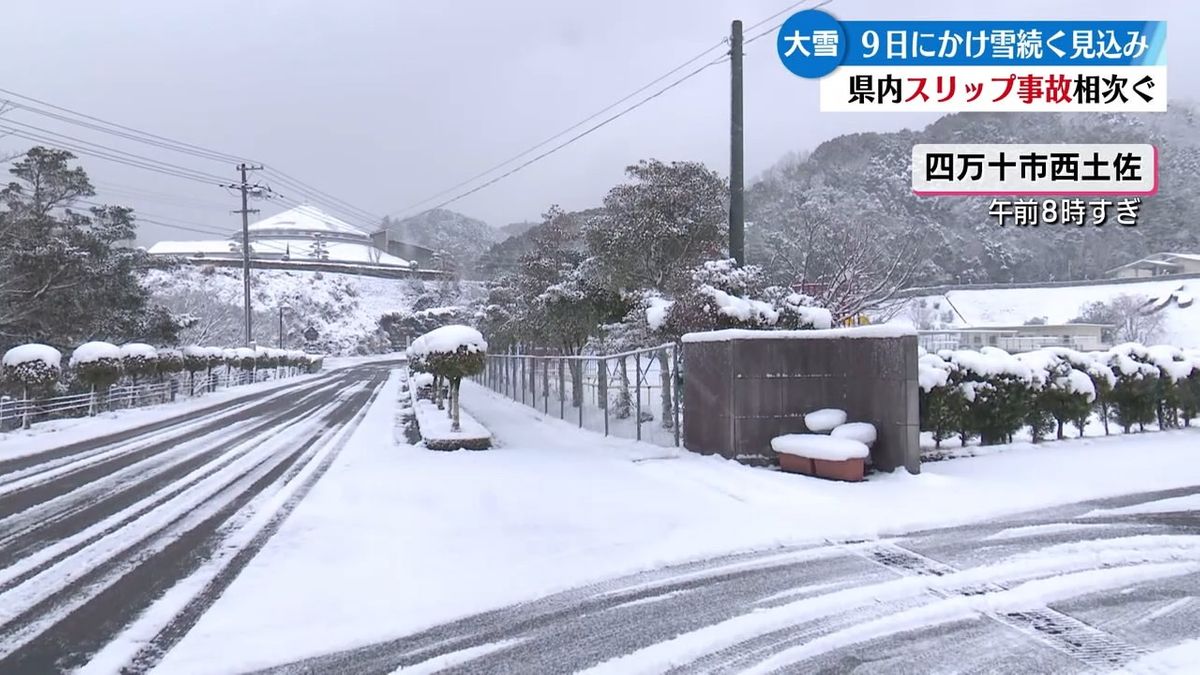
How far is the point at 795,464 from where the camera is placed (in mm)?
9242

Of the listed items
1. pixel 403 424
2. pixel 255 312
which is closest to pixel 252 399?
pixel 403 424

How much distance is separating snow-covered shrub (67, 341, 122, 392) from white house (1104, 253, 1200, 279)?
7340 cm

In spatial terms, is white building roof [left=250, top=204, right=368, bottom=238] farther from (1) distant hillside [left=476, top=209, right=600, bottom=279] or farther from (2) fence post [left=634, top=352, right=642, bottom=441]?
(2) fence post [left=634, top=352, right=642, bottom=441]

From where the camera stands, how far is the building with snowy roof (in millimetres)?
106169

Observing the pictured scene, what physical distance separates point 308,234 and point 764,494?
135 m

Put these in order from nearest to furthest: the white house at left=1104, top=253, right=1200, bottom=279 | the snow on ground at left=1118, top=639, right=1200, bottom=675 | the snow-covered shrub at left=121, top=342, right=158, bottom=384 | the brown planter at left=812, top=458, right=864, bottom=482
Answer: the snow on ground at left=1118, top=639, right=1200, bottom=675 → the brown planter at left=812, top=458, right=864, bottom=482 → the snow-covered shrub at left=121, top=342, right=158, bottom=384 → the white house at left=1104, top=253, right=1200, bottom=279

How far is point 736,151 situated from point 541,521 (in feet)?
23.8

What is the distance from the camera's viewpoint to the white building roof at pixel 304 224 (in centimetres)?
13125

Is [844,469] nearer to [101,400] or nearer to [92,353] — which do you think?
[92,353]

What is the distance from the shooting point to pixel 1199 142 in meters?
85.9

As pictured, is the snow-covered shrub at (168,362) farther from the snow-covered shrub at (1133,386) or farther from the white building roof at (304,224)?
Answer: the white building roof at (304,224)

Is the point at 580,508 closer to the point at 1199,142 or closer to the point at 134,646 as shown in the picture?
the point at 134,646
